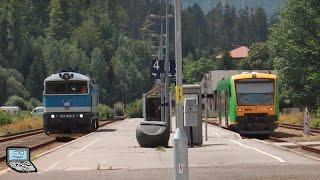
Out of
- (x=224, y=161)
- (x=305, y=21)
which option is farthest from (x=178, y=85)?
Answer: (x=305, y=21)

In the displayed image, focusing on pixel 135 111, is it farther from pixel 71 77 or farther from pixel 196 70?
pixel 71 77

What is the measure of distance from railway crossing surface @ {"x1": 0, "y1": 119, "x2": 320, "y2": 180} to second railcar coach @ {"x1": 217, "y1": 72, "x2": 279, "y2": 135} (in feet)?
33.2

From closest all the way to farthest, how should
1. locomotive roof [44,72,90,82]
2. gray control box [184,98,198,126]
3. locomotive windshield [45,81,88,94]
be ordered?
1. gray control box [184,98,198,126]
2. locomotive windshield [45,81,88,94]
3. locomotive roof [44,72,90,82]

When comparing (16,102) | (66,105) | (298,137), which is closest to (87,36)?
(16,102)

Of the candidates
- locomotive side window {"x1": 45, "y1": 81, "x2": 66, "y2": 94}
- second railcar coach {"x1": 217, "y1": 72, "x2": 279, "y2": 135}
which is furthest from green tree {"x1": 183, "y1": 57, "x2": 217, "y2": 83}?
second railcar coach {"x1": 217, "y1": 72, "x2": 279, "y2": 135}

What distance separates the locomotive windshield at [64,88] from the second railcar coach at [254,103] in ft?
26.1

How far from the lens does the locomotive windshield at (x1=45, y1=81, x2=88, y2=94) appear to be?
35.8 m

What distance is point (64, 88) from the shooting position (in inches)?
1412

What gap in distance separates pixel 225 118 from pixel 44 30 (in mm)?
163183

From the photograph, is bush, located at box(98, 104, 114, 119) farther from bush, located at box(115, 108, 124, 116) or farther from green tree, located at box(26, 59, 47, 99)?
green tree, located at box(26, 59, 47, 99)

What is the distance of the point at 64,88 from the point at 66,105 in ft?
3.02

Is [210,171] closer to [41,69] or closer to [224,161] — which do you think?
[224,161]

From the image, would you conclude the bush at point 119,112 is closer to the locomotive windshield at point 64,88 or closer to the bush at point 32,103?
the bush at point 32,103

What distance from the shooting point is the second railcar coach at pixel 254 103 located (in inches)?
1314
